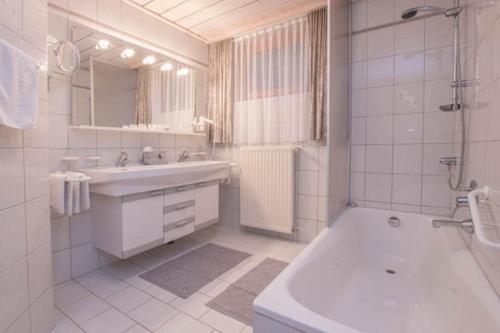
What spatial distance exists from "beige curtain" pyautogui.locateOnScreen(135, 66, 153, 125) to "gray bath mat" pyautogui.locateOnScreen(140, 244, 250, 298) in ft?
4.30

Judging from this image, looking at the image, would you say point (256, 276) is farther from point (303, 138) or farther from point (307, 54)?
point (307, 54)

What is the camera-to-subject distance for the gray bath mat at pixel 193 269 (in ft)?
5.63

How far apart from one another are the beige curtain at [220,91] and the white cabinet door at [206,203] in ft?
2.19

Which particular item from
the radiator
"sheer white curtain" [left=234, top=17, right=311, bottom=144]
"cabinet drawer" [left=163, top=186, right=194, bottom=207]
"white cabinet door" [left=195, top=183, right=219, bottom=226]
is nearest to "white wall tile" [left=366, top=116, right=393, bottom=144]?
"sheer white curtain" [left=234, top=17, right=311, bottom=144]

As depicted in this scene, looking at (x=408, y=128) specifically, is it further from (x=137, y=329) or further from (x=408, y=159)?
(x=137, y=329)

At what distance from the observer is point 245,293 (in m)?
1.62

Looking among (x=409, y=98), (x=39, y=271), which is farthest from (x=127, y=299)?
(x=409, y=98)

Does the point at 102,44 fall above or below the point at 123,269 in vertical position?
above

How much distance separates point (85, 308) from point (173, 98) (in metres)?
1.92

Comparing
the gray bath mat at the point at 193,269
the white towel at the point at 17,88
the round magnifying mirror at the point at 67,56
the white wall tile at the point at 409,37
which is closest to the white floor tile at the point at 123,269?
the gray bath mat at the point at 193,269

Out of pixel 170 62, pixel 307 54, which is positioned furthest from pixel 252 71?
pixel 170 62

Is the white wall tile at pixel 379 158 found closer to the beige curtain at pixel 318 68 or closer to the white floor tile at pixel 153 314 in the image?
the beige curtain at pixel 318 68

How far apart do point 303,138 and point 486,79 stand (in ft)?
4.46

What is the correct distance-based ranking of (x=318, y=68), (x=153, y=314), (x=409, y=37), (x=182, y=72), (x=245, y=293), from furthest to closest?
1. (x=182, y=72)
2. (x=318, y=68)
3. (x=409, y=37)
4. (x=245, y=293)
5. (x=153, y=314)
